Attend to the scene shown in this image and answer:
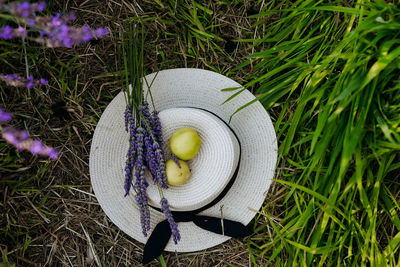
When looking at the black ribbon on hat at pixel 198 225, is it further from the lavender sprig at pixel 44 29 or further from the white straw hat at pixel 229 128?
the lavender sprig at pixel 44 29

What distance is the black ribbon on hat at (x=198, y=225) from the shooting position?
1.53 m

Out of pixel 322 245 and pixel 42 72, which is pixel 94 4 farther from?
pixel 322 245

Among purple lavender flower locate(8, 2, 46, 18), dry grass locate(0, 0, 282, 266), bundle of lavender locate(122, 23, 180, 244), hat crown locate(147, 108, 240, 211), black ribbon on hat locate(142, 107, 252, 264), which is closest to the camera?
purple lavender flower locate(8, 2, 46, 18)

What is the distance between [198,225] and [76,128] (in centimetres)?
76

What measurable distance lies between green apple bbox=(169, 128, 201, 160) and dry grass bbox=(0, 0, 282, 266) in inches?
17.9

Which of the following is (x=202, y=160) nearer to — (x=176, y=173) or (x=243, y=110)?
(x=176, y=173)

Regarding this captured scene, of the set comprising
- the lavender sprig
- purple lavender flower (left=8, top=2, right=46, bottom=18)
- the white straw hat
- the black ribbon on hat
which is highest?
purple lavender flower (left=8, top=2, right=46, bottom=18)

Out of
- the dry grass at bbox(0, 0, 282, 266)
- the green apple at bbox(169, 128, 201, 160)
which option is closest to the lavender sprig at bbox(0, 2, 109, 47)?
the dry grass at bbox(0, 0, 282, 266)

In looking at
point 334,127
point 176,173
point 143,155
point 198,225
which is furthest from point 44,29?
point 334,127

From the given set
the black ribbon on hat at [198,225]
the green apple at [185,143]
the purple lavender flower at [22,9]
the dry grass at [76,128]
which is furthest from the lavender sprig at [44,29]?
the black ribbon on hat at [198,225]

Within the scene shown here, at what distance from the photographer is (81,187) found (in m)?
1.74

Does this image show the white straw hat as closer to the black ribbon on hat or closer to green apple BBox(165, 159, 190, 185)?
the black ribbon on hat

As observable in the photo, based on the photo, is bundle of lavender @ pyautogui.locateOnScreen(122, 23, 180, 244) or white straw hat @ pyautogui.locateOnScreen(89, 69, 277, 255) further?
white straw hat @ pyautogui.locateOnScreen(89, 69, 277, 255)

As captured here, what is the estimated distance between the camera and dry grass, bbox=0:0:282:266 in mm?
1704
